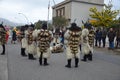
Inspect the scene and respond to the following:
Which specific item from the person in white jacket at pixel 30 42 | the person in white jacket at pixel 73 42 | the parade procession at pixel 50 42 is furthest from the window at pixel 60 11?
the person in white jacket at pixel 73 42

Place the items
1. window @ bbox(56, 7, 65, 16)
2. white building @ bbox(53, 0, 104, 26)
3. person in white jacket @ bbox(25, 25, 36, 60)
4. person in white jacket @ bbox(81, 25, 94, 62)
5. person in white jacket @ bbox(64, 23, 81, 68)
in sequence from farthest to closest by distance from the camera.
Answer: window @ bbox(56, 7, 65, 16) < white building @ bbox(53, 0, 104, 26) < person in white jacket @ bbox(25, 25, 36, 60) < person in white jacket @ bbox(81, 25, 94, 62) < person in white jacket @ bbox(64, 23, 81, 68)

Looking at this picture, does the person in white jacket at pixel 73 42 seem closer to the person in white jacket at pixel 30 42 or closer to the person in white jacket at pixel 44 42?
the person in white jacket at pixel 44 42

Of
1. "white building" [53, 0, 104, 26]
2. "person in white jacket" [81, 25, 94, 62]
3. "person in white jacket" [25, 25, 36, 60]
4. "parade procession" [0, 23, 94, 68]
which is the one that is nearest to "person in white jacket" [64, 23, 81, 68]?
"parade procession" [0, 23, 94, 68]

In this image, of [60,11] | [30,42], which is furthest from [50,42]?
[60,11]

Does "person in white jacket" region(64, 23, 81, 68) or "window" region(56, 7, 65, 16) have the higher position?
"window" region(56, 7, 65, 16)

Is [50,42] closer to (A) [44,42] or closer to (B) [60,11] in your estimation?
(A) [44,42]

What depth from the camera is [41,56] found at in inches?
533

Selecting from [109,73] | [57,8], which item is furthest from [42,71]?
[57,8]

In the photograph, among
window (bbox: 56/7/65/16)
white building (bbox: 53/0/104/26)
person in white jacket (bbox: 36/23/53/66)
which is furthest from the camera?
window (bbox: 56/7/65/16)

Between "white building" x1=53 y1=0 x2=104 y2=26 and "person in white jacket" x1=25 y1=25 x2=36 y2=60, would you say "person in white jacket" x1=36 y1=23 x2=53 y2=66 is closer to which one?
"person in white jacket" x1=25 y1=25 x2=36 y2=60

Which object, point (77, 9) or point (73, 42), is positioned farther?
point (77, 9)

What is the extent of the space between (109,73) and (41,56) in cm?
319

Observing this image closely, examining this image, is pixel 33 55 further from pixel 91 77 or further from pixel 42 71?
pixel 91 77

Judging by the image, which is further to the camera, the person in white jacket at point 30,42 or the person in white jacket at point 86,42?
the person in white jacket at point 30,42
